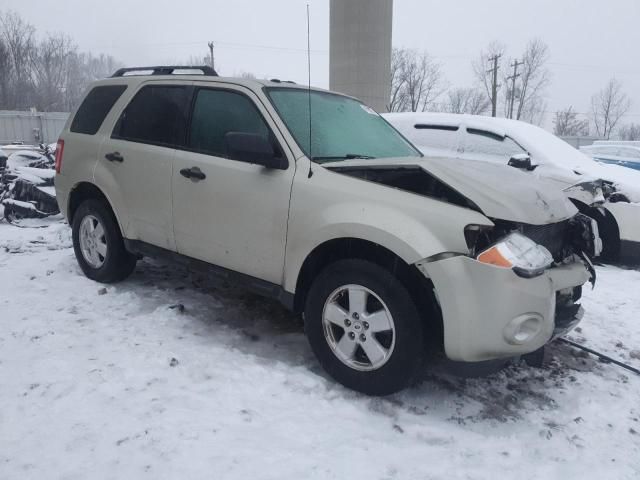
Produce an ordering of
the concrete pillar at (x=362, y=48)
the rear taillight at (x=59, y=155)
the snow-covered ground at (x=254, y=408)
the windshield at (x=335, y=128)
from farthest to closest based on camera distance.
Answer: the concrete pillar at (x=362, y=48) < the rear taillight at (x=59, y=155) < the windshield at (x=335, y=128) < the snow-covered ground at (x=254, y=408)

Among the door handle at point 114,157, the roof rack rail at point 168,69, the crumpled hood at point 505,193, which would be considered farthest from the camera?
the door handle at point 114,157

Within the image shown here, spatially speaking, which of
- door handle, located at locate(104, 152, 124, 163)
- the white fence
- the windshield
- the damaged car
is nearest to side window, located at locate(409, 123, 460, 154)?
the damaged car

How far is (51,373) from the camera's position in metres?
3.01

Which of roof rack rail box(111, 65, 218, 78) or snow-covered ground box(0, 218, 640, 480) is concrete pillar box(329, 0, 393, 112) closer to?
roof rack rail box(111, 65, 218, 78)

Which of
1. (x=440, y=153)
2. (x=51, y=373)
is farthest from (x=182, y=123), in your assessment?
(x=440, y=153)

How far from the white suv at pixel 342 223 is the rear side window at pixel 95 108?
0.19 metres

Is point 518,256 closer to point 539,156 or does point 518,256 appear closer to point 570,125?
point 539,156

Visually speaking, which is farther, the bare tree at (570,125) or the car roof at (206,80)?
the bare tree at (570,125)

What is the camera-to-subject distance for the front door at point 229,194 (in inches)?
128

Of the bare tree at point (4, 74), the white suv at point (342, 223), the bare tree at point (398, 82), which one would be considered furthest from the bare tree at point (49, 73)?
the white suv at point (342, 223)

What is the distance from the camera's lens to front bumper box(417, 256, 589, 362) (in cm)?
251

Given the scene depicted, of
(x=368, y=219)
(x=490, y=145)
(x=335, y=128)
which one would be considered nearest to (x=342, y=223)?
(x=368, y=219)

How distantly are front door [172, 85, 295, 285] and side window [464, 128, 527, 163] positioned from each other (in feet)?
13.9

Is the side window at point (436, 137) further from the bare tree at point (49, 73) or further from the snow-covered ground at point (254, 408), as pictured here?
the bare tree at point (49, 73)
